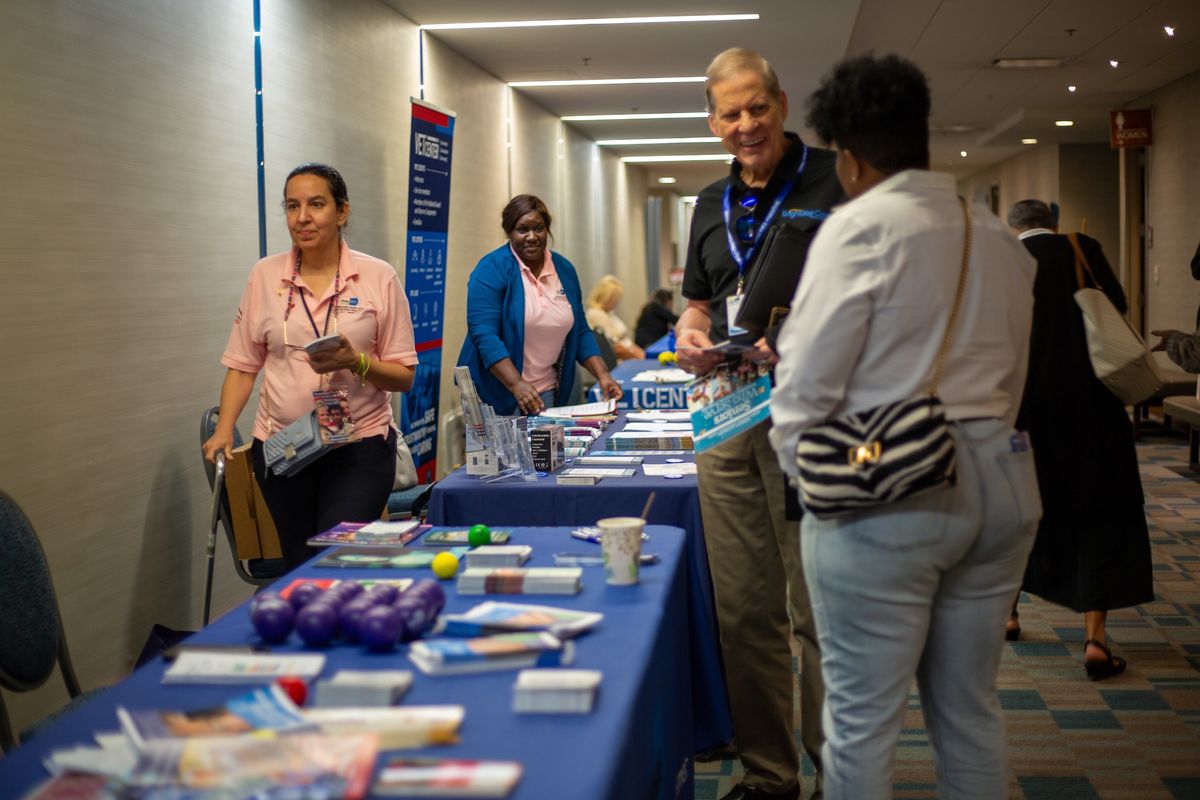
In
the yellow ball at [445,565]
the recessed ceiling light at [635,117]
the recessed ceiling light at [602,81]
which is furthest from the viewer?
the recessed ceiling light at [635,117]

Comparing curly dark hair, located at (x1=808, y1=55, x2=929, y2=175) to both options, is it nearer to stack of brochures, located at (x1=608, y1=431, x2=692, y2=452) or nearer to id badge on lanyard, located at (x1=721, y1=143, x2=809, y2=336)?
id badge on lanyard, located at (x1=721, y1=143, x2=809, y2=336)

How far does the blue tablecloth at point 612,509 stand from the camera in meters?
3.11

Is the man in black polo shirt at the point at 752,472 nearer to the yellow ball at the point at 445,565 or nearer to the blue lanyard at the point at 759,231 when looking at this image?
the blue lanyard at the point at 759,231

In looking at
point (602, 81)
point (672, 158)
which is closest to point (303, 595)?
point (602, 81)

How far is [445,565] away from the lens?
2.11 m

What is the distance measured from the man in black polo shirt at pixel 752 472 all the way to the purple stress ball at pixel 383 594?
95cm

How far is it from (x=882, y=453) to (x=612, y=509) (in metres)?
1.48

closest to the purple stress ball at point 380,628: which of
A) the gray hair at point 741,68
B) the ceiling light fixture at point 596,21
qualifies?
the gray hair at point 741,68

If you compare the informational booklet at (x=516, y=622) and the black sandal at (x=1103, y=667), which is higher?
the informational booklet at (x=516, y=622)

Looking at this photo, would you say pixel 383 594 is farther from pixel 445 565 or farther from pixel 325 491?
pixel 325 491

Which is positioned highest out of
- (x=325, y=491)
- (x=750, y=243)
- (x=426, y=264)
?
(x=426, y=264)

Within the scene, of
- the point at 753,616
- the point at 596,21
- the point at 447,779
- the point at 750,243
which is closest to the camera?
the point at 447,779

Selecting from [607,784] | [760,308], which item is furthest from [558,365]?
[607,784]

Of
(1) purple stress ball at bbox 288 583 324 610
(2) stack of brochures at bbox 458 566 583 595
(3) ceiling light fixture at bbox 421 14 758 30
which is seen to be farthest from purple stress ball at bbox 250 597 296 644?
(3) ceiling light fixture at bbox 421 14 758 30
